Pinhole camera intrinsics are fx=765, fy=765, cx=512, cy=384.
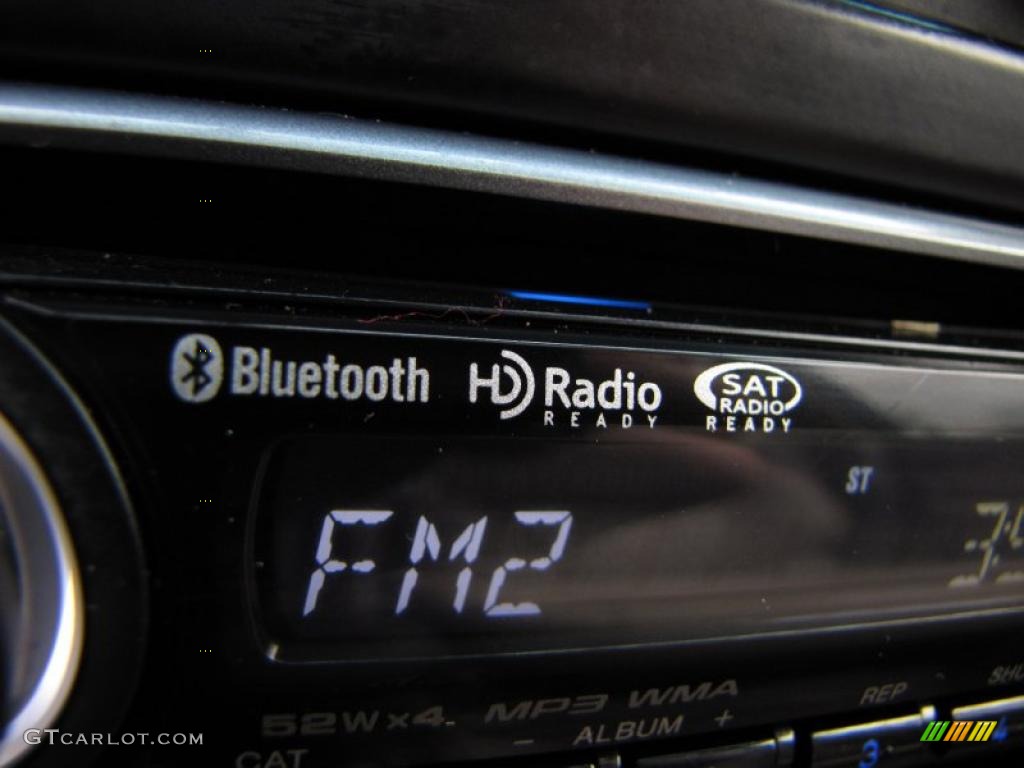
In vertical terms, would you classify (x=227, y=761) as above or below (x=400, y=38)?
below

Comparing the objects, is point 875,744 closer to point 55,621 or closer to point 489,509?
point 489,509

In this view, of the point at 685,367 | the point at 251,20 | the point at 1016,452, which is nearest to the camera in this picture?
the point at 251,20

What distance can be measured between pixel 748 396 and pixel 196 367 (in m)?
0.40

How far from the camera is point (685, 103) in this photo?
55 cm

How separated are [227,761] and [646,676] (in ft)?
1.03

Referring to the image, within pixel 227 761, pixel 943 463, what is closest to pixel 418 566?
pixel 227 761

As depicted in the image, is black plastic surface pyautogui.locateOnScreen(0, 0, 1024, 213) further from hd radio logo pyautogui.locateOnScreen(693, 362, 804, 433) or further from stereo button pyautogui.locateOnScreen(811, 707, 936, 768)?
stereo button pyautogui.locateOnScreen(811, 707, 936, 768)

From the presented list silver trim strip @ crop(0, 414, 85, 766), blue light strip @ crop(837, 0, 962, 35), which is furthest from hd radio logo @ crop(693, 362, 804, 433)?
silver trim strip @ crop(0, 414, 85, 766)

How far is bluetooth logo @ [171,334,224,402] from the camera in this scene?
0.49 metres

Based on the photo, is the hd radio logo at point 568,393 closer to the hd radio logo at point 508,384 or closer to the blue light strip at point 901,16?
the hd radio logo at point 508,384

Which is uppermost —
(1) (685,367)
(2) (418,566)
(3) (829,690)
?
(1) (685,367)

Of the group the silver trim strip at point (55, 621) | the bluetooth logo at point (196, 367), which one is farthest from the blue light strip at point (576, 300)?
the silver trim strip at point (55, 621)

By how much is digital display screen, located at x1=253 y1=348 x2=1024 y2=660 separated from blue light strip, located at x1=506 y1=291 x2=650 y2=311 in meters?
0.07

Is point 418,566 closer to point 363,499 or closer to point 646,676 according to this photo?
point 363,499
